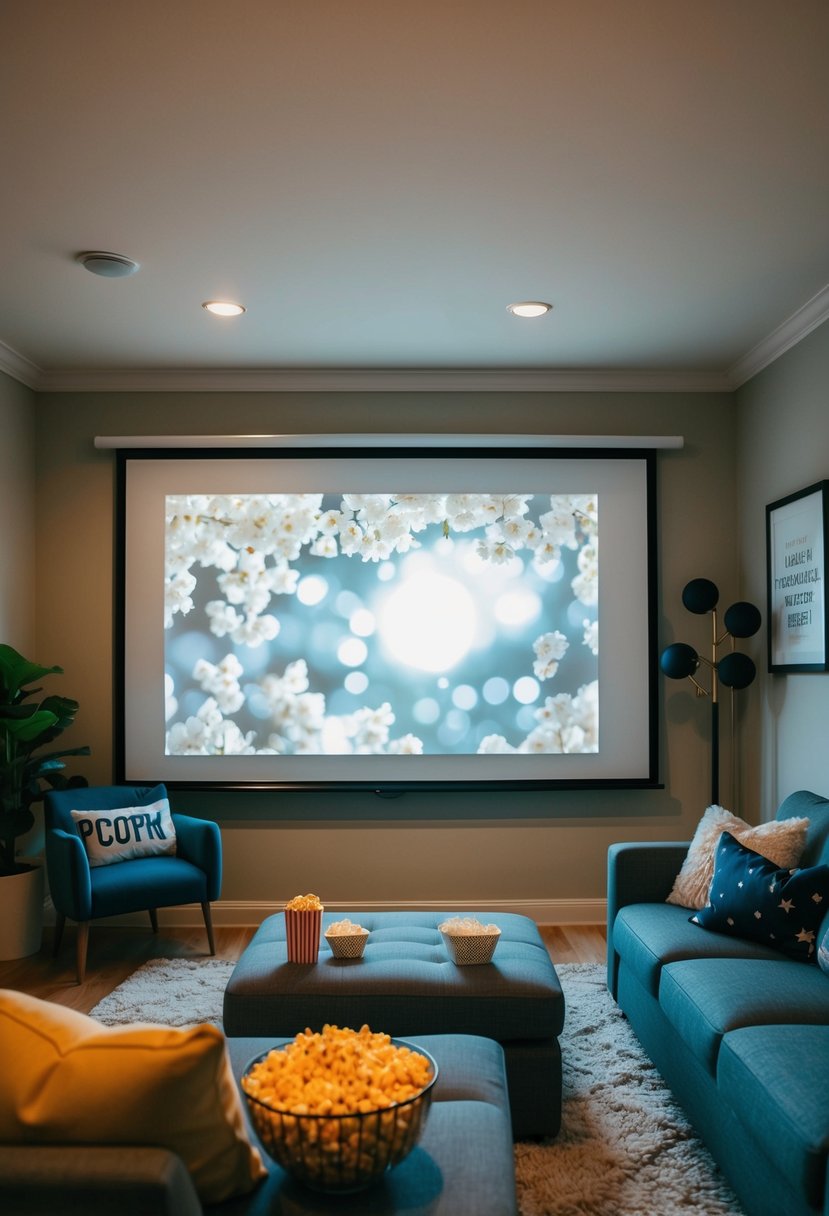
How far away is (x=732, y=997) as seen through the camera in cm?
263

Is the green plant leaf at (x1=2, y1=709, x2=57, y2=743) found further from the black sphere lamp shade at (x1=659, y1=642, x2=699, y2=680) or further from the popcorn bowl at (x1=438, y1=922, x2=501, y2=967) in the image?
the black sphere lamp shade at (x1=659, y1=642, x2=699, y2=680)

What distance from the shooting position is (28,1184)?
4.16 ft

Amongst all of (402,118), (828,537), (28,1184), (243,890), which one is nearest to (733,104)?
(402,118)

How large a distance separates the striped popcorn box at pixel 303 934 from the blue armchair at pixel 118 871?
1375 mm

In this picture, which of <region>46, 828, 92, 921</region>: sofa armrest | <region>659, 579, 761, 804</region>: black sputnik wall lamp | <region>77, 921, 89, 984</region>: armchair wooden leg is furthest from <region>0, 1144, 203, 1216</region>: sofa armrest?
<region>659, 579, 761, 804</region>: black sputnik wall lamp

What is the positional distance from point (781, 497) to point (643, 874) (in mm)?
1889

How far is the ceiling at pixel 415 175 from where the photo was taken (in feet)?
7.64

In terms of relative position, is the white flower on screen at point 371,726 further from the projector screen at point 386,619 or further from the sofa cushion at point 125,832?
the sofa cushion at point 125,832

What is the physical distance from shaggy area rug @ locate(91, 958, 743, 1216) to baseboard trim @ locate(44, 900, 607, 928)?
1.02 metres

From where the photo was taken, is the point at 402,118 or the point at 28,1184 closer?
the point at 28,1184

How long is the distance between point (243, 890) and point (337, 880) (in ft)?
1.56

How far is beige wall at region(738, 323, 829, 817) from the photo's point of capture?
417 centimetres

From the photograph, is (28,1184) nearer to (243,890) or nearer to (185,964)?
(185,964)

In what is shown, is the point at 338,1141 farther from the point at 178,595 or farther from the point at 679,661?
the point at 178,595
